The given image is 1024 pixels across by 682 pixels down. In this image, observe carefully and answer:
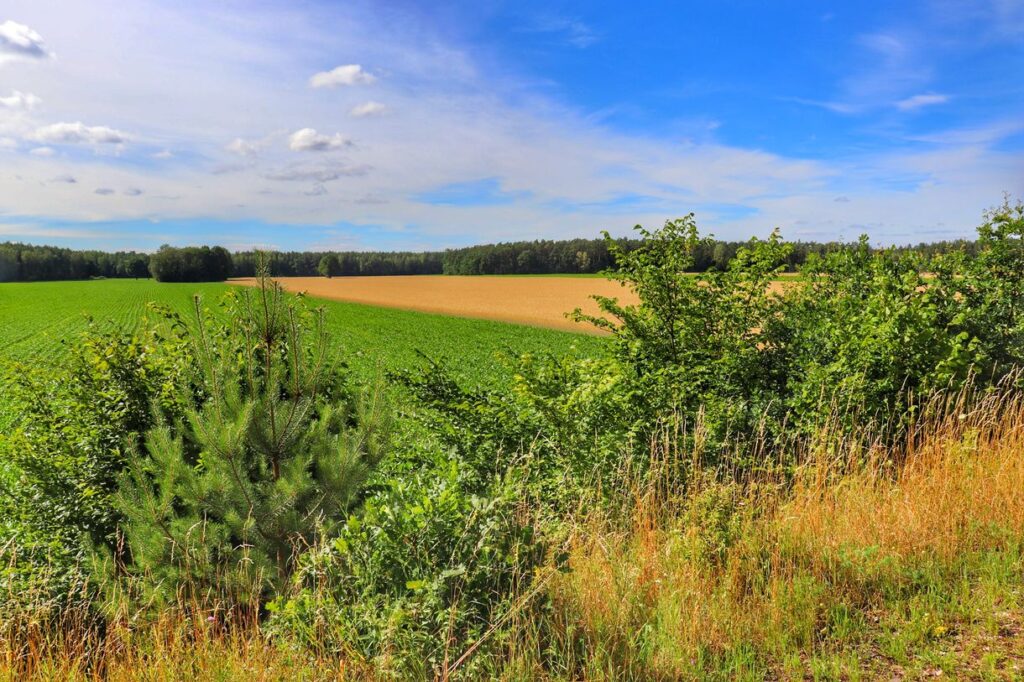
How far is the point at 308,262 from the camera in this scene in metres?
136

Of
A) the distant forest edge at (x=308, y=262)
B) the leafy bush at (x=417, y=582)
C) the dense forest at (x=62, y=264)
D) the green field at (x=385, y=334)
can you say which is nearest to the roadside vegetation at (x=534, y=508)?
the leafy bush at (x=417, y=582)

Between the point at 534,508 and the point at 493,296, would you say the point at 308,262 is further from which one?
the point at 534,508

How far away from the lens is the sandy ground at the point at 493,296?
52.2 metres

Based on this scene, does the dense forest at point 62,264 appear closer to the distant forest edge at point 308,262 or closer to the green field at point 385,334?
the distant forest edge at point 308,262

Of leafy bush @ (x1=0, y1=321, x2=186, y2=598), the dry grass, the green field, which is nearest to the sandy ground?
the green field

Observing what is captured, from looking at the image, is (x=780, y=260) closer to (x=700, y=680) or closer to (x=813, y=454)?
(x=813, y=454)

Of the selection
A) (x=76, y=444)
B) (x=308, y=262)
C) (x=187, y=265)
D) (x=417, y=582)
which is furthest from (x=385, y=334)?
(x=308, y=262)

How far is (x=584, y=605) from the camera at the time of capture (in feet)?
12.2

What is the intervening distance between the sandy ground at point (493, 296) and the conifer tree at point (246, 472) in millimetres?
35729

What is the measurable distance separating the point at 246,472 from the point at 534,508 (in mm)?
2374

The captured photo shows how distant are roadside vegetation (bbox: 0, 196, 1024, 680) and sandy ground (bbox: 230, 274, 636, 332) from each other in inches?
1319

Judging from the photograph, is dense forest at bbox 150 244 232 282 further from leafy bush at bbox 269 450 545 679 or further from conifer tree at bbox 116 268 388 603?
leafy bush at bbox 269 450 545 679

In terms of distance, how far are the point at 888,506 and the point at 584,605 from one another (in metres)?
2.98

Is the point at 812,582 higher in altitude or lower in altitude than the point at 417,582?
lower
